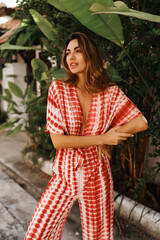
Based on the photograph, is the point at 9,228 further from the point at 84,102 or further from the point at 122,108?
the point at 122,108

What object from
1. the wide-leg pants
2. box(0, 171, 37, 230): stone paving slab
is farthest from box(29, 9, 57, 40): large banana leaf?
box(0, 171, 37, 230): stone paving slab

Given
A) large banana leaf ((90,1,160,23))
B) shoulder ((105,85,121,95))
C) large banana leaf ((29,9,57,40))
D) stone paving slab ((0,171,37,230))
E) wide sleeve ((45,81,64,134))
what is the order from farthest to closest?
stone paving slab ((0,171,37,230)) → large banana leaf ((29,9,57,40)) → shoulder ((105,85,121,95)) → wide sleeve ((45,81,64,134)) → large banana leaf ((90,1,160,23))

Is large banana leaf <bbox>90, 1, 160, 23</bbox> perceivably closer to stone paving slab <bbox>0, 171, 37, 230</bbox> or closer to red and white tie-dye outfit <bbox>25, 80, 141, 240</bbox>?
red and white tie-dye outfit <bbox>25, 80, 141, 240</bbox>

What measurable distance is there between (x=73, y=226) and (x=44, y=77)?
71.0 inches

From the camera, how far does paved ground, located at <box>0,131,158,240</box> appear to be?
233 centimetres

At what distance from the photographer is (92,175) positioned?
1376 mm

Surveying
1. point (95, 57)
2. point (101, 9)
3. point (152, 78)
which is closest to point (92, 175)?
point (95, 57)

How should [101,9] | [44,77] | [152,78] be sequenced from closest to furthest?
[101,9] < [152,78] < [44,77]

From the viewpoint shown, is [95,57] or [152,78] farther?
[152,78]

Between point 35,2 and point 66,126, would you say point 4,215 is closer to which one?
point 66,126

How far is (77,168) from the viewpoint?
1.35 m

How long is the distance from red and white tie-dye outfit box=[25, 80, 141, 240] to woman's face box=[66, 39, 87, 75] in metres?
0.12

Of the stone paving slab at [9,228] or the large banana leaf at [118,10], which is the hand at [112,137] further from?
the stone paving slab at [9,228]

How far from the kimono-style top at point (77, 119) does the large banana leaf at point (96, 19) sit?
0.35 meters
